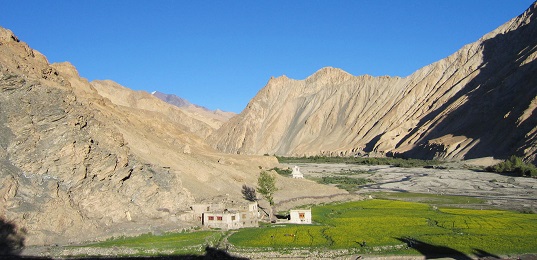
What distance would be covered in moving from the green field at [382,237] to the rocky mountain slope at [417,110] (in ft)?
149

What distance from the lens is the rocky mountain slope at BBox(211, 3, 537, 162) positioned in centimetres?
9338

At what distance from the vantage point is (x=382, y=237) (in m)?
30.0

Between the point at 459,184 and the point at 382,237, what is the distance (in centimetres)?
3964

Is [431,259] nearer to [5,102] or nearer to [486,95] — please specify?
[5,102]

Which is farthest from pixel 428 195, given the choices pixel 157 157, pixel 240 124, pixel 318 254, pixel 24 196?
pixel 240 124

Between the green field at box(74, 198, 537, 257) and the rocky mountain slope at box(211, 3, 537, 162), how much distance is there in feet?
149

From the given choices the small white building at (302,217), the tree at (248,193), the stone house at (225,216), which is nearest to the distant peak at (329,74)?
the tree at (248,193)

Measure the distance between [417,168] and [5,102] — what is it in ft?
233

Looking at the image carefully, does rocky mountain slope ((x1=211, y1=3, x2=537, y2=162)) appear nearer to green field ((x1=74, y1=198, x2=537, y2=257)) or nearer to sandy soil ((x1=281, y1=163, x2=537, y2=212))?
sandy soil ((x1=281, y1=163, x2=537, y2=212))

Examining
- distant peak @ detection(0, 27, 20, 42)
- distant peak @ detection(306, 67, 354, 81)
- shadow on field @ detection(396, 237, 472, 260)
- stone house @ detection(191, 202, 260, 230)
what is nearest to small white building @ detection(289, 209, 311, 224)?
stone house @ detection(191, 202, 260, 230)

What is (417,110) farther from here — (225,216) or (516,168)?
(225,216)

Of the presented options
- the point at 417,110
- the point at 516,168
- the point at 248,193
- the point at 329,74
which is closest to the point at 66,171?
the point at 248,193

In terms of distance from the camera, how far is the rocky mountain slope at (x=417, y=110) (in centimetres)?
9338

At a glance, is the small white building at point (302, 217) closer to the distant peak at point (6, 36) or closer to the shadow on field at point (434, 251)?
the shadow on field at point (434, 251)
